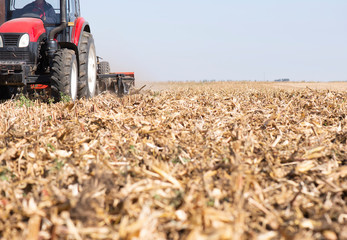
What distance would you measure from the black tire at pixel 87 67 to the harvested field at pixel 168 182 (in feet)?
10.6

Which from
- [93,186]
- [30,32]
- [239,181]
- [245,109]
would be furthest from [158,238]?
[30,32]

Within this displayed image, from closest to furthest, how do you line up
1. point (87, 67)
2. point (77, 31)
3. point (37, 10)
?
point (37, 10) → point (77, 31) → point (87, 67)

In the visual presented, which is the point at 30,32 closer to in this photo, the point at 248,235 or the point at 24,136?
the point at 24,136

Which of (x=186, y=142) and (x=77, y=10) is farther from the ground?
(x=77, y=10)

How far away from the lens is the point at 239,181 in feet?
8.29

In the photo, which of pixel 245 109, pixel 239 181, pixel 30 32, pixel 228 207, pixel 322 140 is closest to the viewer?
pixel 228 207

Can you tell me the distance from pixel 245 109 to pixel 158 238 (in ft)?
14.0

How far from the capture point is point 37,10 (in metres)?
7.70

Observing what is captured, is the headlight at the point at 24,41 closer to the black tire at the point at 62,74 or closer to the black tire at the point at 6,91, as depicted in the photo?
the black tire at the point at 62,74

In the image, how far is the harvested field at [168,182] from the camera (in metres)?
2.10

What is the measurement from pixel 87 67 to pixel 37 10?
146 centimetres

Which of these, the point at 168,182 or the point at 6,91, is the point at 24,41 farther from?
the point at 168,182

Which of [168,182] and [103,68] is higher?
[103,68]

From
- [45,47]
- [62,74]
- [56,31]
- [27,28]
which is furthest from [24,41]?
[62,74]
